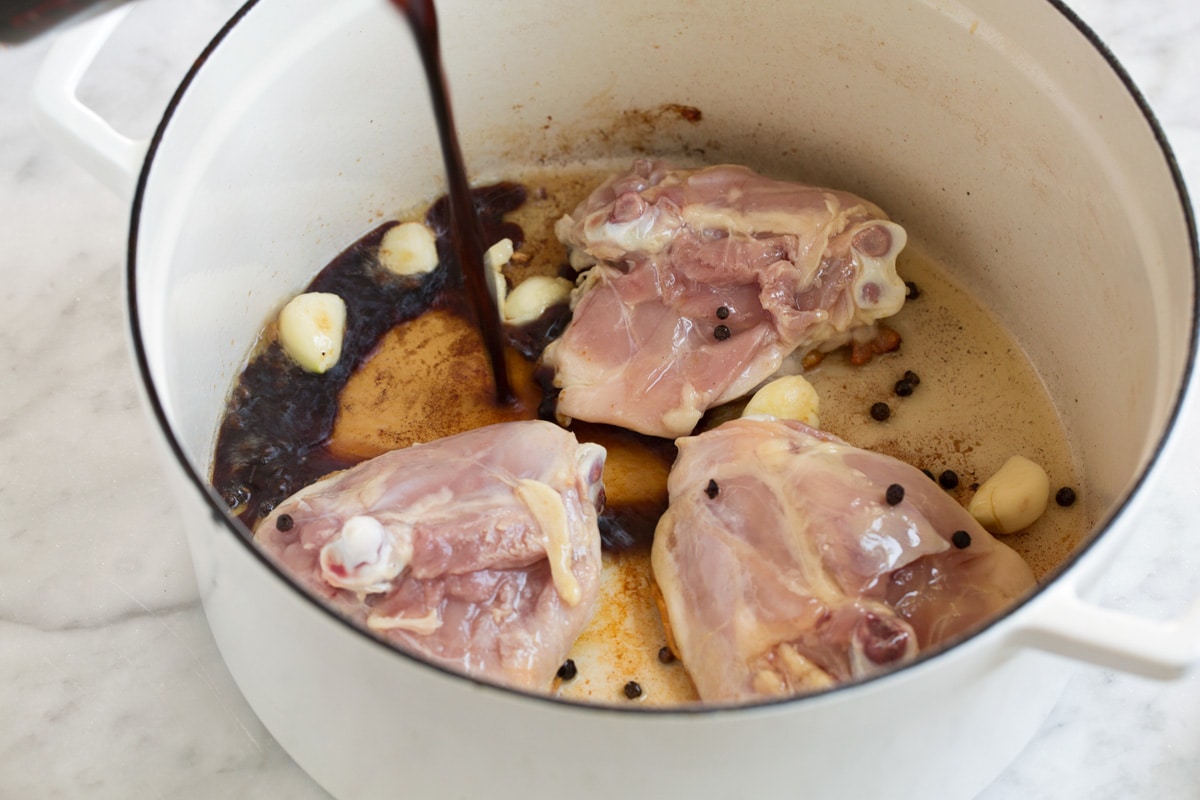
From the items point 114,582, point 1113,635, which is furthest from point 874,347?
point 114,582

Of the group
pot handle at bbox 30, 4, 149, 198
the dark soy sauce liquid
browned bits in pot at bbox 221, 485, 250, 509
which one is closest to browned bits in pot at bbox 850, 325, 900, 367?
the dark soy sauce liquid

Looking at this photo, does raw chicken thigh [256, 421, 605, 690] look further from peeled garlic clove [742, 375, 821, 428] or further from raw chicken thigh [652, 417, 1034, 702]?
peeled garlic clove [742, 375, 821, 428]

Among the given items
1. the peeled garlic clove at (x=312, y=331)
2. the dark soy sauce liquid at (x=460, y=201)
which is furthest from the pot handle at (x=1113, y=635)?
the peeled garlic clove at (x=312, y=331)

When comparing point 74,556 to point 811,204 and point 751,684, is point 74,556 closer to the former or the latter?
point 751,684

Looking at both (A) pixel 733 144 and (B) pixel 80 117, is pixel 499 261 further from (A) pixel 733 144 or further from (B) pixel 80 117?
(B) pixel 80 117

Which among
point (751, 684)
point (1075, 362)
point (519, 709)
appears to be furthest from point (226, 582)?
point (1075, 362)

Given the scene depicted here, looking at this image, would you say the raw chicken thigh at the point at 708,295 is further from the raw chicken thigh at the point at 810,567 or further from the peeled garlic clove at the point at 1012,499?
the peeled garlic clove at the point at 1012,499
